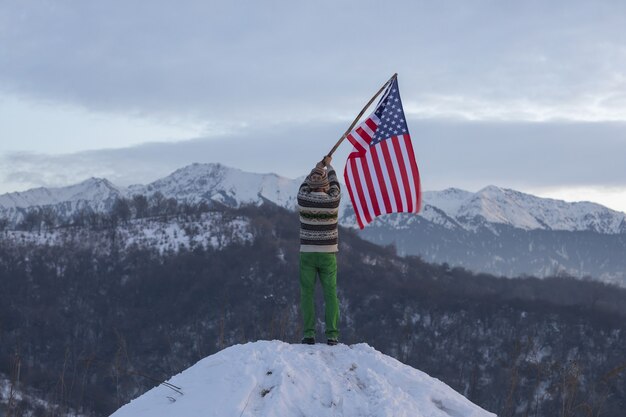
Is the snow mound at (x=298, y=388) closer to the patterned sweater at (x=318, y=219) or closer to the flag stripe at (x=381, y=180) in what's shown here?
the patterned sweater at (x=318, y=219)

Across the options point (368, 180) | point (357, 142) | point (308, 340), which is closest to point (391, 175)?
point (368, 180)

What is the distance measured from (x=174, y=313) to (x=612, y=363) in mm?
86230

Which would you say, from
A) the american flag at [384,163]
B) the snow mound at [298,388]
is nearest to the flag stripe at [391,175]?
the american flag at [384,163]

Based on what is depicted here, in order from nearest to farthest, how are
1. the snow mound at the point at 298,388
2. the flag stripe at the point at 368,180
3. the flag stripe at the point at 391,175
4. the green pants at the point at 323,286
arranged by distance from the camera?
the snow mound at the point at 298,388
the green pants at the point at 323,286
the flag stripe at the point at 391,175
the flag stripe at the point at 368,180

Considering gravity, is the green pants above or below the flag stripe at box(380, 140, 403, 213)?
below

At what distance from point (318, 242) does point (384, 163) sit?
2.06m

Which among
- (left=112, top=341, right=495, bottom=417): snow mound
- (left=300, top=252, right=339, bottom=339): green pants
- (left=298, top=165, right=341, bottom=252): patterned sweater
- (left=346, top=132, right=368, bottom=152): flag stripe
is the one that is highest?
(left=346, top=132, right=368, bottom=152): flag stripe

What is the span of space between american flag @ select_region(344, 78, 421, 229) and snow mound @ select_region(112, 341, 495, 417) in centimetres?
292

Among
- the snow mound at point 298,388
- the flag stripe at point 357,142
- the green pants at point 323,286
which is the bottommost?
the snow mound at point 298,388

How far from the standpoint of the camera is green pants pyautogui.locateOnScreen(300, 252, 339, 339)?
30.9ft

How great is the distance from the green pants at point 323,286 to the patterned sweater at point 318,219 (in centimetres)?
11

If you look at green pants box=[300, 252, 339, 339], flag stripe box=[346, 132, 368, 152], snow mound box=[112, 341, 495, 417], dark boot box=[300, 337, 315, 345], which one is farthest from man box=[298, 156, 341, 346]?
flag stripe box=[346, 132, 368, 152]

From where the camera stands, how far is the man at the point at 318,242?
30.9 feet

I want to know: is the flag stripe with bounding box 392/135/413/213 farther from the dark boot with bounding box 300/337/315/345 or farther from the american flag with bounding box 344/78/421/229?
the dark boot with bounding box 300/337/315/345
